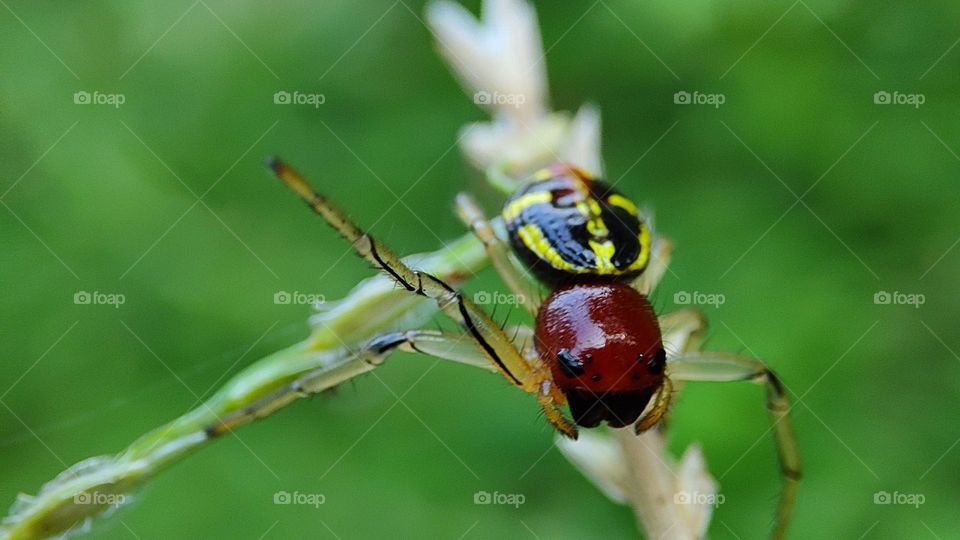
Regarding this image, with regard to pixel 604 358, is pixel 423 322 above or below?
above

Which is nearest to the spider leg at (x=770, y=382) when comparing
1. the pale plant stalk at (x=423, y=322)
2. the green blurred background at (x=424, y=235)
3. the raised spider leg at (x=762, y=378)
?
the raised spider leg at (x=762, y=378)

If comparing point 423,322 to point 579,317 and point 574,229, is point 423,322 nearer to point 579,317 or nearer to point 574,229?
point 579,317

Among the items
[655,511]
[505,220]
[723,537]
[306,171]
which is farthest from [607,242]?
[306,171]

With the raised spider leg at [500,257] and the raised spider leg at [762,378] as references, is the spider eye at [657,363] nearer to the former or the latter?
the raised spider leg at [762,378]

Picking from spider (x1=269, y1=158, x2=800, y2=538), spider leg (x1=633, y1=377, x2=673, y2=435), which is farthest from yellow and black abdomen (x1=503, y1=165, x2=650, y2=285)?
spider leg (x1=633, y1=377, x2=673, y2=435)

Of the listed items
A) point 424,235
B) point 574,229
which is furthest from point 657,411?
point 424,235

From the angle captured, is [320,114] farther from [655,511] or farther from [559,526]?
[655,511]
